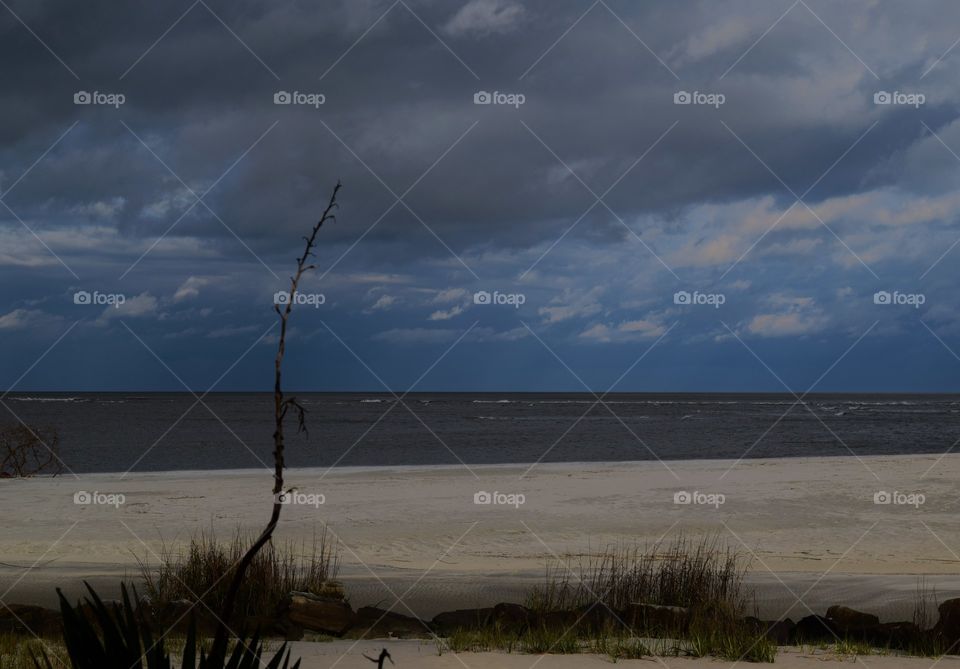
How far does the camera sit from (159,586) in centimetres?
837

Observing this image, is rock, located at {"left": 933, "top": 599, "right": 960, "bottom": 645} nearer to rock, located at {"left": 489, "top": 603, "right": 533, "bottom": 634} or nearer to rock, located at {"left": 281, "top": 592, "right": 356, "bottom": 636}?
rock, located at {"left": 489, "top": 603, "right": 533, "bottom": 634}

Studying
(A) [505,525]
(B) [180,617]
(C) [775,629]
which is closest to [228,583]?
(B) [180,617]

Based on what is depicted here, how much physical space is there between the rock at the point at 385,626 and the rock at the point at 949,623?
3.91m

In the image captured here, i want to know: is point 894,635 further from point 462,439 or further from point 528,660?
point 462,439

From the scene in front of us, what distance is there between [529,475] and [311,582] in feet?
55.9

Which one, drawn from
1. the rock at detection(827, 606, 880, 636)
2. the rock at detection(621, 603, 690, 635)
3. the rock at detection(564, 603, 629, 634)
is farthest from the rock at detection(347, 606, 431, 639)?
the rock at detection(827, 606, 880, 636)

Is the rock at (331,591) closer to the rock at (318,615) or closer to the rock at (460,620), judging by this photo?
the rock at (318,615)

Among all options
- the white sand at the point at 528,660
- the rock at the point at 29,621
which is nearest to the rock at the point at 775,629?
Result: the white sand at the point at 528,660

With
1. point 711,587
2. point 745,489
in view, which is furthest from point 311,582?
point 745,489

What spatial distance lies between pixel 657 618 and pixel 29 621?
4954 millimetres

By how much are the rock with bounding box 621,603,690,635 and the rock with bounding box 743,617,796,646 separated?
0.49m

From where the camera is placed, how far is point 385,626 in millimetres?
7719

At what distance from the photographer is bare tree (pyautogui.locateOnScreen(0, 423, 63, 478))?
23953 millimetres

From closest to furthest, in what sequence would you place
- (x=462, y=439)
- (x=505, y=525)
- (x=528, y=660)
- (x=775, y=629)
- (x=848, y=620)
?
(x=528, y=660) < (x=775, y=629) < (x=848, y=620) < (x=505, y=525) < (x=462, y=439)
